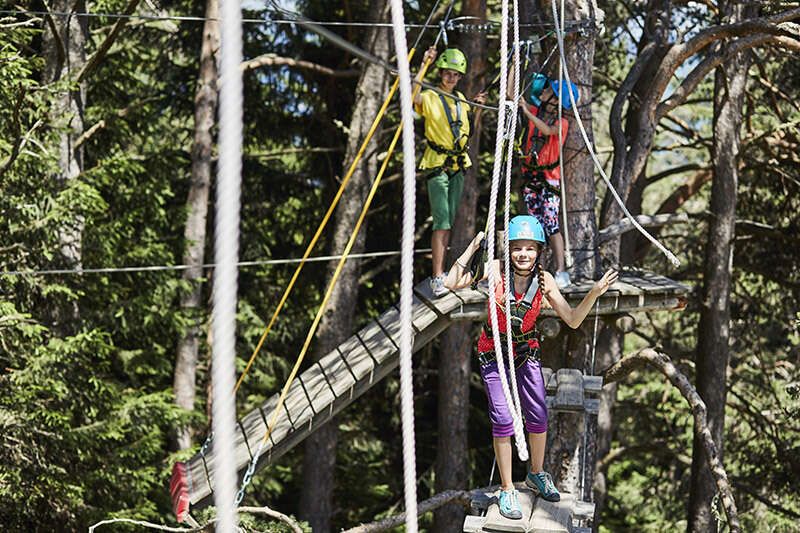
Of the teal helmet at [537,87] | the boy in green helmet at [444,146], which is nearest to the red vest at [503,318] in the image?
the boy in green helmet at [444,146]

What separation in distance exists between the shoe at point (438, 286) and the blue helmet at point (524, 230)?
4.90 feet

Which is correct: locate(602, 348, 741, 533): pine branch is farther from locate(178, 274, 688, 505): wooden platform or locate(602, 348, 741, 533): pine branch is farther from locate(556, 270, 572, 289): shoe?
Answer: locate(556, 270, 572, 289): shoe

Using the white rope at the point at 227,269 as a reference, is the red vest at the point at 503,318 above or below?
below

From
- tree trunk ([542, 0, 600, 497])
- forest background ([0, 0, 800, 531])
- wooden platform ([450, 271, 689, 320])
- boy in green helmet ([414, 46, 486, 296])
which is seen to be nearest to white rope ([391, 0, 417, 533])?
wooden platform ([450, 271, 689, 320])

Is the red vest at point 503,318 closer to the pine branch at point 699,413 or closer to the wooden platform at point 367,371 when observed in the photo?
the wooden platform at point 367,371

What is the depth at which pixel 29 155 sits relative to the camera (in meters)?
7.69

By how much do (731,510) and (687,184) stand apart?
5354 mm

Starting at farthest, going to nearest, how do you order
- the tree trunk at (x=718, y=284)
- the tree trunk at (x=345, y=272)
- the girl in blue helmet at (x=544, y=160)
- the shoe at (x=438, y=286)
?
the tree trunk at (x=345, y=272) < the tree trunk at (x=718, y=284) < the girl in blue helmet at (x=544, y=160) < the shoe at (x=438, y=286)

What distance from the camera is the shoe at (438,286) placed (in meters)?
6.19

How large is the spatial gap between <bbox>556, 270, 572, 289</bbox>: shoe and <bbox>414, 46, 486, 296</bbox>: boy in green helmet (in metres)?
0.71

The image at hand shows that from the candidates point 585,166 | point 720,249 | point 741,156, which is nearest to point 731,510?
point 585,166

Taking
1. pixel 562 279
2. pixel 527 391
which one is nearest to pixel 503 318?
pixel 527 391

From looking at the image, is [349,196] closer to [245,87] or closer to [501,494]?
[245,87]

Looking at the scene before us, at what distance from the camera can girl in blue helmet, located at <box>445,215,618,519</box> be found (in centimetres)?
466
